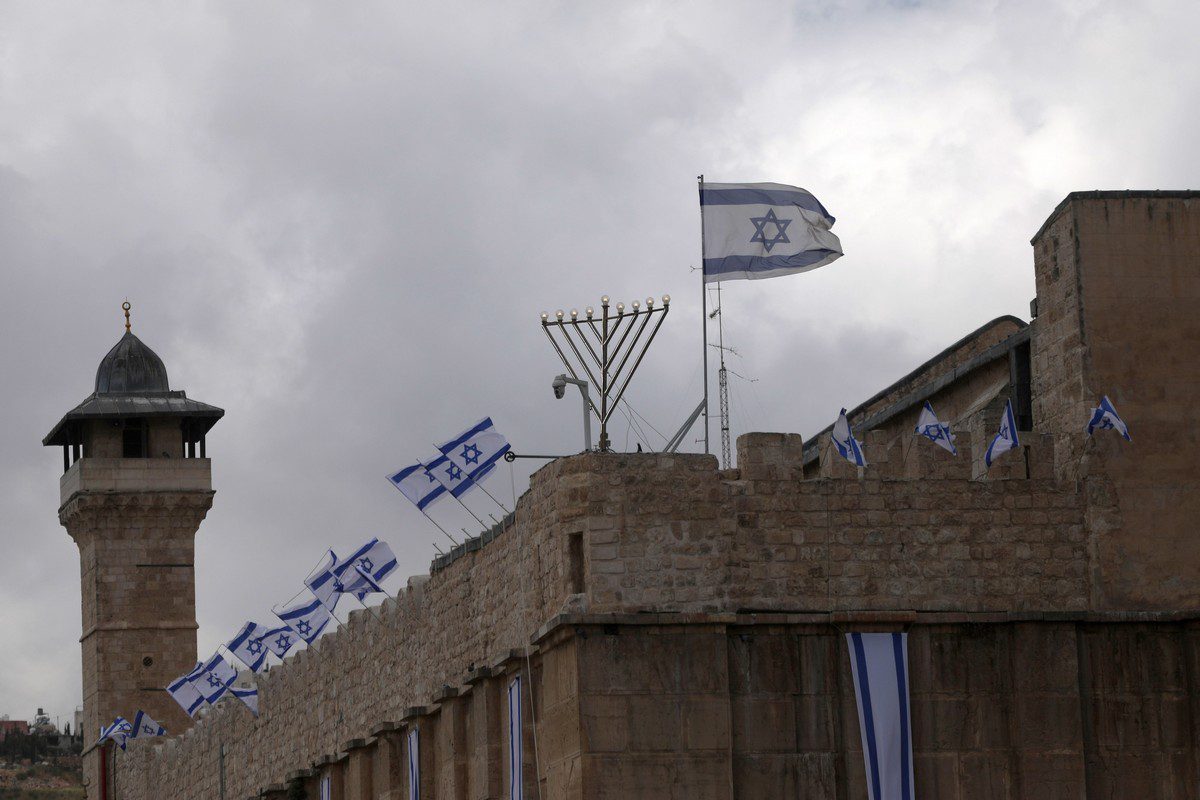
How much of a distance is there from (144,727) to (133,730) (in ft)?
2.37

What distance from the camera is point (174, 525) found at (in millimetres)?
48562

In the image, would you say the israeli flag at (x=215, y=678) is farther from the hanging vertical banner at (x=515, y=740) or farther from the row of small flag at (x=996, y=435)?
the row of small flag at (x=996, y=435)

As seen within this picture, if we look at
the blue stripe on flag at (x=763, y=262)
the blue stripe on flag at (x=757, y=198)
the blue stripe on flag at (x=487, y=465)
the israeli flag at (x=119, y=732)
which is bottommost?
the israeli flag at (x=119, y=732)

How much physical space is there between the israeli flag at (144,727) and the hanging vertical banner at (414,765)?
19.7 metres

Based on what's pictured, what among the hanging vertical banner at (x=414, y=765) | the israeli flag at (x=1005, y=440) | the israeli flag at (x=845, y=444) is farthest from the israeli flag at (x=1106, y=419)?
the hanging vertical banner at (x=414, y=765)

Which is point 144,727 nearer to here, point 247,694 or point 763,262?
point 247,694

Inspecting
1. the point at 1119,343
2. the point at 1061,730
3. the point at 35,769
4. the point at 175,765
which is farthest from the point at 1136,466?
the point at 35,769

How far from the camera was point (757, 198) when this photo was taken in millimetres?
22219

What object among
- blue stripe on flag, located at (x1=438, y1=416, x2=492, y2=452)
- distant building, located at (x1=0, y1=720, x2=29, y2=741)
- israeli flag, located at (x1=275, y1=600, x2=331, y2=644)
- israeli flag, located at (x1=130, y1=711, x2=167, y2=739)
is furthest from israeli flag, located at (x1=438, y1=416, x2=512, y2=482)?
distant building, located at (x1=0, y1=720, x2=29, y2=741)

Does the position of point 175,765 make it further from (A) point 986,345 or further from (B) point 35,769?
(B) point 35,769

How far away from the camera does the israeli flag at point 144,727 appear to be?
4419 cm

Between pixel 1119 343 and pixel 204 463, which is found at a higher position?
pixel 204 463

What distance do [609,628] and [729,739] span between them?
1.29 meters

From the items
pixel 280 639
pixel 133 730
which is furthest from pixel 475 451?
pixel 133 730
